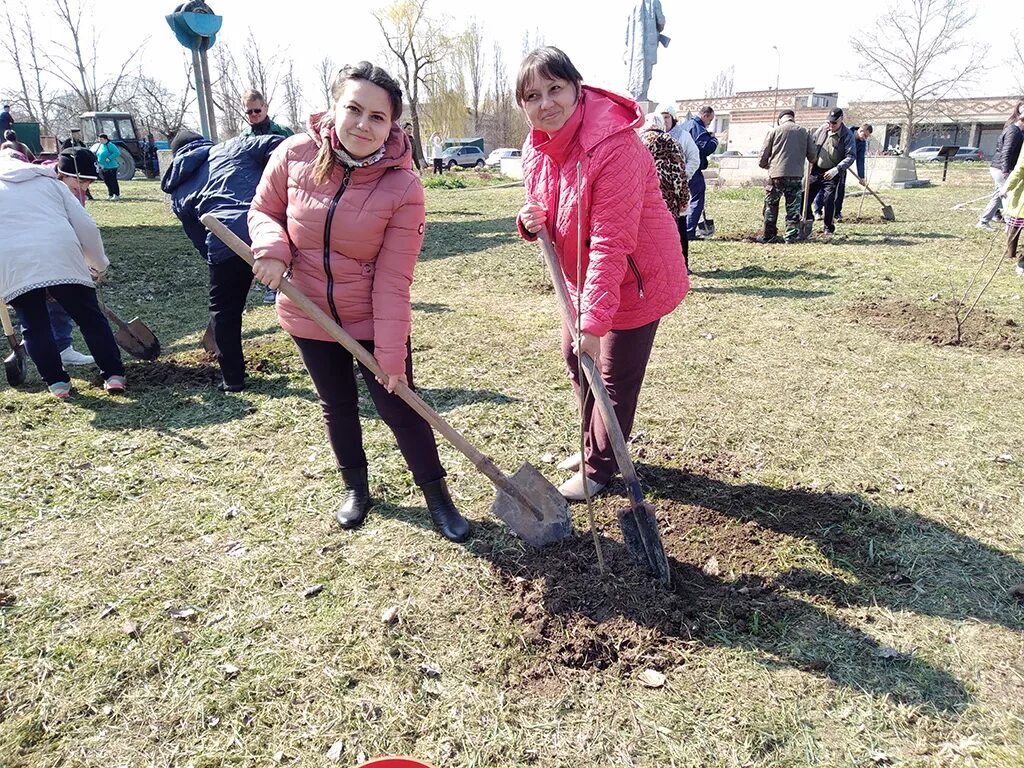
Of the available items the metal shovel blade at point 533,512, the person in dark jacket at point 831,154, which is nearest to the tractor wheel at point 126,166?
the person in dark jacket at point 831,154

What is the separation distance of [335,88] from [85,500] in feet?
8.33

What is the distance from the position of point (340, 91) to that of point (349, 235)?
0.52 meters

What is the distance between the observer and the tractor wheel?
28.0 metres

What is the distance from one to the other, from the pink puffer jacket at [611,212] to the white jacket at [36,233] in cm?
334

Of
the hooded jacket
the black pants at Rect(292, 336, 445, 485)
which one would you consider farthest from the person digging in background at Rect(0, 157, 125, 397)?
the black pants at Rect(292, 336, 445, 485)

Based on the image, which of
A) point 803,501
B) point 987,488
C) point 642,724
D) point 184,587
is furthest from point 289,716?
point 987,488

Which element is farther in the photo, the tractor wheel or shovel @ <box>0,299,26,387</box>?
the tractor wheel

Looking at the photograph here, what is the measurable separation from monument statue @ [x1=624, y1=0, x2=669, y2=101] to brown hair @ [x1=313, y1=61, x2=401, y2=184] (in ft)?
27.9

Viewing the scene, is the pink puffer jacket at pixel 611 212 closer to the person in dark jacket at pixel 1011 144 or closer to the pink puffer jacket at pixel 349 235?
the pink puffer jacket at pixel 349 235

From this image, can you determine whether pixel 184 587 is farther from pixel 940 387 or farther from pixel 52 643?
pixel 940 387

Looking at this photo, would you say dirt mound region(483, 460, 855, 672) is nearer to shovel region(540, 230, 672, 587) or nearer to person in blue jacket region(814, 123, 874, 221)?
shovel region(540, 230, 672, 587)

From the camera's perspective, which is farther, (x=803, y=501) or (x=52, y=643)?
(x=803, y=501)

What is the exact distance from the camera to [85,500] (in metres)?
3.59

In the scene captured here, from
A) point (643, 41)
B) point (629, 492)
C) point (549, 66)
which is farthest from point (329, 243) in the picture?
point (643, 41)
